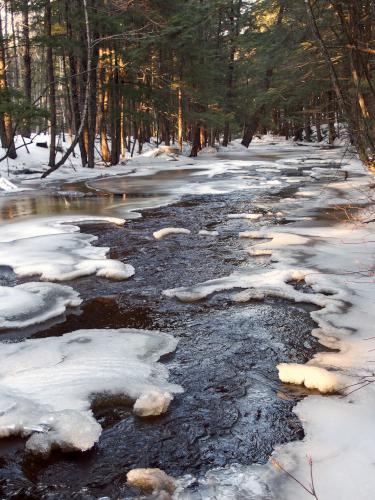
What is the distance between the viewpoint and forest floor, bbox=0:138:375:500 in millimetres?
2637

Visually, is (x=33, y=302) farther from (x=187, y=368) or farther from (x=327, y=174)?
(x=327, y=174)

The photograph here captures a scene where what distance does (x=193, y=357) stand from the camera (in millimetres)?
3912

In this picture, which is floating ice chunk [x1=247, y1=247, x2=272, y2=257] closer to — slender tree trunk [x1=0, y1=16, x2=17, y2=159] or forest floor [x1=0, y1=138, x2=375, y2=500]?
forest floor [x1=0, y1=138, x2=375, y2=500]

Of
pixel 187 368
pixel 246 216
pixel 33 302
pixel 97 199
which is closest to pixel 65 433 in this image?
pixel 187 368

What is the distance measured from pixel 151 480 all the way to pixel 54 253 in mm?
5060

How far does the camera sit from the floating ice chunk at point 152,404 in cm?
315

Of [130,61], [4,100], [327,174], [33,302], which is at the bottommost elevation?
[33,302]

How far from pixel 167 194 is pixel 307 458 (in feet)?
36.7

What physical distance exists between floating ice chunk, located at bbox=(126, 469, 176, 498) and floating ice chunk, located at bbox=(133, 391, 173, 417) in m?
0.61

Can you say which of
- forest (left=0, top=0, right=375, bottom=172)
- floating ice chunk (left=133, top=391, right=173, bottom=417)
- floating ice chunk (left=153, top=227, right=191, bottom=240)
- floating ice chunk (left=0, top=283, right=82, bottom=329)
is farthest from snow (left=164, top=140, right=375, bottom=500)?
forest (left=0, top=0, right=375, bottom=172)

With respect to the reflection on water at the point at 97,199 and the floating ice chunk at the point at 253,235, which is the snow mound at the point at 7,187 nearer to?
the reflection on water at the point at 97,199

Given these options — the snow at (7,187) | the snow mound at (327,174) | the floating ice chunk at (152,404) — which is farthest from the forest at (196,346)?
the snow mound at (327,174)

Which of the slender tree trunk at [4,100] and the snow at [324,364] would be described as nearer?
the snow at [324,364]

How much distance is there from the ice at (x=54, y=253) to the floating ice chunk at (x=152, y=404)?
288 cm
